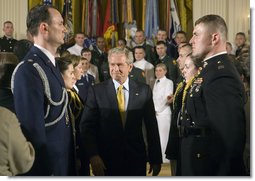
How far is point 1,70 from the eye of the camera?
112 inches

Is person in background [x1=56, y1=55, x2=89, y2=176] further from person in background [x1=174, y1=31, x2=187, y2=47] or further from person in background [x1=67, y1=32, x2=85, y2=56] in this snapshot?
person in background [x1=174, y1=31, x2=187, y2=47]

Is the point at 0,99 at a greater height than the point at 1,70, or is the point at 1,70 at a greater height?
the point at 1,70

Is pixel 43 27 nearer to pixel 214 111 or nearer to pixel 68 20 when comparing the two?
pixel 68 20

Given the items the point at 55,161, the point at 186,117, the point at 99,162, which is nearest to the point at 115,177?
the point at 99,162

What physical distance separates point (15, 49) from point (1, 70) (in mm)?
155

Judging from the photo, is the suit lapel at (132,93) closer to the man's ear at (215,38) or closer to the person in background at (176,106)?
the person in background at (176,106)

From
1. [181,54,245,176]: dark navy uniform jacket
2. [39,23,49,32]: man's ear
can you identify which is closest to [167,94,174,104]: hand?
[181,54,245,176]: dark navy uniform jacket

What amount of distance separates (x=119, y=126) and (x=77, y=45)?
0.58 metres

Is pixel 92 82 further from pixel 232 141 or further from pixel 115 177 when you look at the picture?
pixel 232 141

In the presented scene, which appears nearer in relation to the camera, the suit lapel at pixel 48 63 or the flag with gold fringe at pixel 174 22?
the suit lapel at pixel 48 63

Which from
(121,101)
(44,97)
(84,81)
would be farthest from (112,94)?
(44,97)

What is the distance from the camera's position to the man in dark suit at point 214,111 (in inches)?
112

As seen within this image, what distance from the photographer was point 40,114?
2.79m

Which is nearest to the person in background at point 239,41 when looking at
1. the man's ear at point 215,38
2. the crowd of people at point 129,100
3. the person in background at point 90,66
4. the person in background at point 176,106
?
the crowd of people at point 129,100
